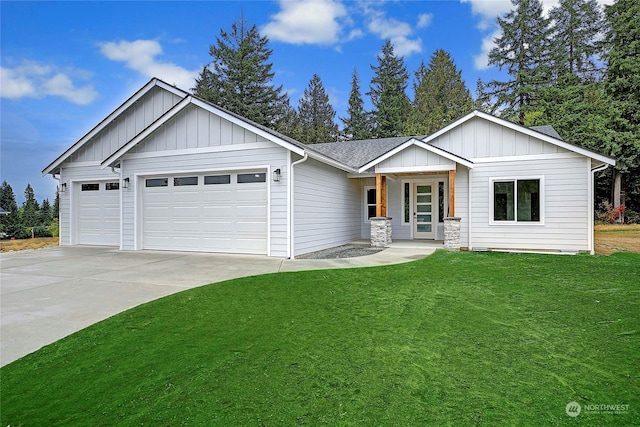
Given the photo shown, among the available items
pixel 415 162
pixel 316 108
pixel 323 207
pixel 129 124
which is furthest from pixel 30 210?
pixel 415 162

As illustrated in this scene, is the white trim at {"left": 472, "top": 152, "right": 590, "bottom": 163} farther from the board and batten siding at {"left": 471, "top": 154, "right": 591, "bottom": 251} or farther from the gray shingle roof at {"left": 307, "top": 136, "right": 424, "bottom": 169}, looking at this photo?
the gray shingle roof at {"left": 307, "top": 136, "right": 424, "bottom": 169}

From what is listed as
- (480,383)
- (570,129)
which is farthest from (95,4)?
(570,129)

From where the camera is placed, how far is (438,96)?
A: 108ft

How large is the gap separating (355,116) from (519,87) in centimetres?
1435

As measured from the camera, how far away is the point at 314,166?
1132 centimetres

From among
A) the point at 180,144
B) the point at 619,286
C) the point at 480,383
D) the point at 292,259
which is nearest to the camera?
the point at 480,383

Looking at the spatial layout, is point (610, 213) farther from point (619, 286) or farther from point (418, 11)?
point (619, 286)

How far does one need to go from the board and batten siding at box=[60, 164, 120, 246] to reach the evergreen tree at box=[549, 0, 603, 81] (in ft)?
103

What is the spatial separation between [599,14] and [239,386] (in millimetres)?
37357

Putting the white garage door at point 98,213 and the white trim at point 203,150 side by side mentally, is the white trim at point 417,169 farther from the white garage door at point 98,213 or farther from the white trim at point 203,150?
the white garage door at point 98,213

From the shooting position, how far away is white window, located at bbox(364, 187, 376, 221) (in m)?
15.3

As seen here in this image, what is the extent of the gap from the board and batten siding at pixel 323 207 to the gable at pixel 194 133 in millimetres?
1812

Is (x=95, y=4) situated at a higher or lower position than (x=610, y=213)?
higher

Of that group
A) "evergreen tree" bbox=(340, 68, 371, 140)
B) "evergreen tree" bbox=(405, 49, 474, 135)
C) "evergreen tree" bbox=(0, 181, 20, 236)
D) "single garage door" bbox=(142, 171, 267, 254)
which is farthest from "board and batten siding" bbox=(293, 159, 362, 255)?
"evergreen tree" bbox=(0, 181, 20, 236)
